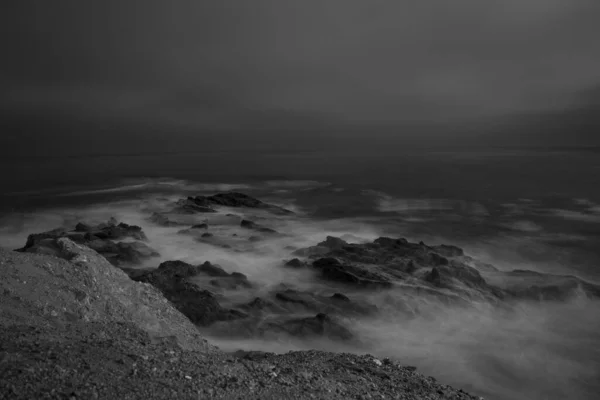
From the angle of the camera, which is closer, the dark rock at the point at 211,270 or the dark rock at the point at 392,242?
the dark rock at the point at 211,270

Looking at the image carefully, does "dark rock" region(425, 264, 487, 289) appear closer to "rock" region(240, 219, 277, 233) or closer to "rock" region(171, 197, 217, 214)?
"rock" region(240, 219, 277, 233)

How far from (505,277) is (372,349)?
853cm

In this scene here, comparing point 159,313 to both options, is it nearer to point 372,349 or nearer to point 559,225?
point 372,349

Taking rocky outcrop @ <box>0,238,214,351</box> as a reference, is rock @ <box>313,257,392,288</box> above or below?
below

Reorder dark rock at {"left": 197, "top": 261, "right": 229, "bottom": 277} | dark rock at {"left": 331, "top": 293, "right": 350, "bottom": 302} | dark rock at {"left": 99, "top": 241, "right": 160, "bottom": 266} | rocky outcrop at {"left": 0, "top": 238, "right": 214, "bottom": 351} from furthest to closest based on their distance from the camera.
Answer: dark rock at {"left": 99, "top": 241, "right": 160, "bottom": 266}
dark rock at {"left": 197, "top": 261, "right": 229, "bottom": 277}
dark rock at {"left": 331, "top": 293, "right": 350, "bottom": 302}
rocky outcrop at {"left": 0, "top": 238, "right": 214, "bottom": 351}

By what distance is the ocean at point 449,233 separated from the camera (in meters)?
11.0

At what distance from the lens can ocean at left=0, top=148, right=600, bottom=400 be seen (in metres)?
11.0

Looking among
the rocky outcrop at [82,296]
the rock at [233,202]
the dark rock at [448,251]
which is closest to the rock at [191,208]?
the rock at [233,202]

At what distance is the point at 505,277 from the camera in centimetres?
1703

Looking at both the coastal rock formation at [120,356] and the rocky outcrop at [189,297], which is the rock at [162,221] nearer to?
the rocky outcrop at [189,297]

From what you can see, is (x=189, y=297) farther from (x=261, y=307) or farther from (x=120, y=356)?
(x=120, y=356)

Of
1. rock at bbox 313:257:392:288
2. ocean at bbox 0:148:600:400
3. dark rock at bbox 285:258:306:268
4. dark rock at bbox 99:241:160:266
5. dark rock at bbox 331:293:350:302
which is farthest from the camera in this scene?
dark rock at bbox 285:258:306:268

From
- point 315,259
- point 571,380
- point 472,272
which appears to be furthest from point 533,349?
point 315,259

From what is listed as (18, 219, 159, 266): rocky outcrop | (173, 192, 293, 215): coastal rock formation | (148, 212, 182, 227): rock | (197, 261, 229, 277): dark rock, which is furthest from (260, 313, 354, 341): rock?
(173, 192, 293, 215): coastal rock formation
